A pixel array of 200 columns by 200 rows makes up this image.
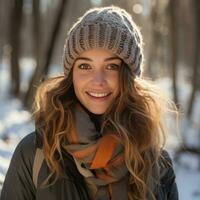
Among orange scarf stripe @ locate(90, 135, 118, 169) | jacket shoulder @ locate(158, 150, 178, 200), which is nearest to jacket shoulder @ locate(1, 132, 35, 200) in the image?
orange scarf stripe @ locate(90, 135, 118, 169)

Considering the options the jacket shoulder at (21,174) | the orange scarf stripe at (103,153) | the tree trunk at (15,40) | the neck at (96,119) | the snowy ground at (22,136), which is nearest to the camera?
the jacket shoulder at (21,174)

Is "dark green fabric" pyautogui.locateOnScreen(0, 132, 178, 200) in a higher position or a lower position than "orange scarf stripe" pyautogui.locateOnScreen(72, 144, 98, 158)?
lower

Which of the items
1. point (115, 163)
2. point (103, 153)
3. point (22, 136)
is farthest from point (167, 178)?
point (22, 136)

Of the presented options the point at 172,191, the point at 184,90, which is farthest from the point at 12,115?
the point at 184,90

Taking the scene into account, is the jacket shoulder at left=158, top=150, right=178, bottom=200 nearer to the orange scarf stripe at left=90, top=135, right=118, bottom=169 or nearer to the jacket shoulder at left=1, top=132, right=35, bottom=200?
the orange scarf stripe at left=90, top=135, right=118, bottom=169

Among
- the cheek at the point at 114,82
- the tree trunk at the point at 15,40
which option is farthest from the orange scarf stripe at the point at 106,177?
the tree trunk at the point at 15,40

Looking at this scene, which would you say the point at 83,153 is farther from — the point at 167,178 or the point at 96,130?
the point at 167,178

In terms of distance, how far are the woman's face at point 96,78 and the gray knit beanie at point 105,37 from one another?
36 millimetres

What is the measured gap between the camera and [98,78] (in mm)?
3170

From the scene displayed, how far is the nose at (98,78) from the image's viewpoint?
3.17 m

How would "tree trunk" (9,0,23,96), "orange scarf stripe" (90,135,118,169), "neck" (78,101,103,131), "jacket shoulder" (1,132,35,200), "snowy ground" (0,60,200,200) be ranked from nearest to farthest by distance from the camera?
"jacket shoulder" (1,132,35,200) < "orange scarf stripe" (90,135,118,169) < "neck" (78,101,103,131) < "snowy ground" (0,60,200,200) < "tree trunk" (9,0,23,96)

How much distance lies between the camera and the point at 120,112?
334 centimetres

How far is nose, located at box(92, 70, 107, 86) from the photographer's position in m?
3.17

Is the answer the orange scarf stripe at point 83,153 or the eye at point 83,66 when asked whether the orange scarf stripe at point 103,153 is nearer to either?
the orange scarf stripe at point 83,153
